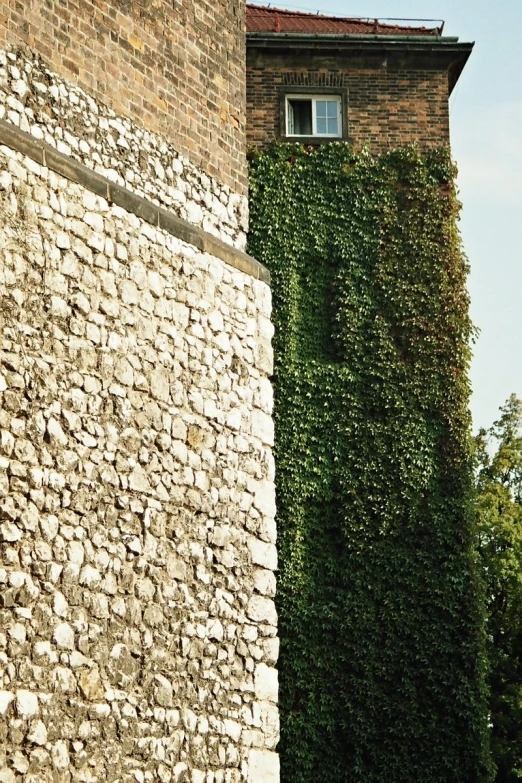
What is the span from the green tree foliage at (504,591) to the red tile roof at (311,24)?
9297mm

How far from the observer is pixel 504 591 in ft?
83.4

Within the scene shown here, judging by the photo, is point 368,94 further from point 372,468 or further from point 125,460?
point 125,460

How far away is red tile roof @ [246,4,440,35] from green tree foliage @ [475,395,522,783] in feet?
30.5

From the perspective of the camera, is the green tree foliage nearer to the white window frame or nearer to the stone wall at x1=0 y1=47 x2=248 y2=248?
the white window frame

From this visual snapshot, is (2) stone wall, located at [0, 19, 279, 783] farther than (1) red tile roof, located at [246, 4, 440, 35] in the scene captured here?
No

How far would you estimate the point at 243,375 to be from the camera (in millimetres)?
9422

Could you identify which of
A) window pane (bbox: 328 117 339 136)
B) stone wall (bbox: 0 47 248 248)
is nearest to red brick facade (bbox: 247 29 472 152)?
window pane (bbox: 328 117 339 136)

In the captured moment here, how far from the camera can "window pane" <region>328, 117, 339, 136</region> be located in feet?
60.8

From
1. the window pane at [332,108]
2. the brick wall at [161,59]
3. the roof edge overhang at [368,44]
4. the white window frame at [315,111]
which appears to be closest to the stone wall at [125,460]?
the brick wall at [161,59]

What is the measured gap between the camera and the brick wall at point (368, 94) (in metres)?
18.5

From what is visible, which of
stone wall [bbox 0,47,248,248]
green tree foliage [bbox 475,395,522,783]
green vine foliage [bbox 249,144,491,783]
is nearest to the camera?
stone wall [bbox 0,47,248,248]

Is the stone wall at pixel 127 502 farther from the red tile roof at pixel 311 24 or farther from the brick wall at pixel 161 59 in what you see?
the red tile roof at pixel 311 24

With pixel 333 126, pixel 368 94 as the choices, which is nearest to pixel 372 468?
pixel 333 126

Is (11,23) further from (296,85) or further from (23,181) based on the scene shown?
(296,85)
